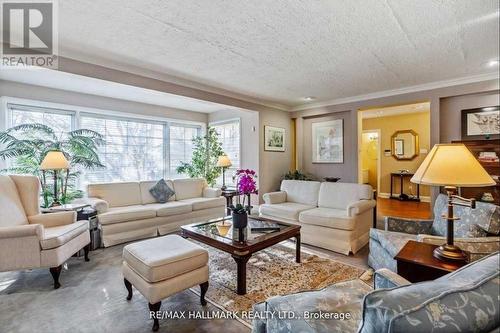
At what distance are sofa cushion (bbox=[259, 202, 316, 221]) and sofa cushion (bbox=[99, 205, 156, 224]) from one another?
1735 millimetres

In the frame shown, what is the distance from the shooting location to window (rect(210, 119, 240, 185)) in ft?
19.4

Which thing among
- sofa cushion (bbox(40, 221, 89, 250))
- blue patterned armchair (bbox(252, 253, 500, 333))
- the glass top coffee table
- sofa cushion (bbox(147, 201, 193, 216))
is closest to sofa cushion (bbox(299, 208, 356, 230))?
the glass top coffee table

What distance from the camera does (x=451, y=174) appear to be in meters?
1.47

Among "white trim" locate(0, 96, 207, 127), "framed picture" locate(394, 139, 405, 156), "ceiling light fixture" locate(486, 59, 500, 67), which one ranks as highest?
"ceiling light fixture" locate(486, 59, 500, 67)

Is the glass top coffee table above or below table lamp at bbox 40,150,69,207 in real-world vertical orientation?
below

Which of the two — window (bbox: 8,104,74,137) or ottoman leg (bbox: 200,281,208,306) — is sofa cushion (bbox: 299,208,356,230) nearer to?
ottoman leg (bbox: 200,281,208,306)

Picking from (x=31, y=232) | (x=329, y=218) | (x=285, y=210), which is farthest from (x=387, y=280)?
(x=31, y=232)

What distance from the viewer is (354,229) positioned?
321cm

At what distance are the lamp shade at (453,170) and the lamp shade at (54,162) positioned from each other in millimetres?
3833

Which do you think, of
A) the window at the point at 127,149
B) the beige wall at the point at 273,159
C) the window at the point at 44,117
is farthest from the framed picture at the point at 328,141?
the window at the point at 44,117

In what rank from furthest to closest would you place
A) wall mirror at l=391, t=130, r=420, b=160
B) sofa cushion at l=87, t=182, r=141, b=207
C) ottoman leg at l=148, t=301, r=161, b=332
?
wall mirror at l=391, t=130, r=420, b=160, sofa cushion at l=87, t=182, r=141, b=207, ottoman leg at l=148, t=301, r=161, b=332

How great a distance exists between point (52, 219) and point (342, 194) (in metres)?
3.76

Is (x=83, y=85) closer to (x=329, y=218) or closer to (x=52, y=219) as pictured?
(x=52, y=219)

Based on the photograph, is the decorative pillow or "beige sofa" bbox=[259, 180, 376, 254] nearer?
"beige sofa" bbox=[259, 180, 376, 254]
